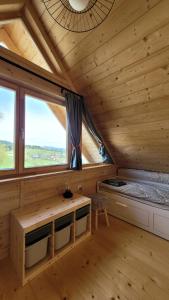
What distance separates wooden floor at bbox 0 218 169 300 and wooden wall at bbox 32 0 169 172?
160 centimetres

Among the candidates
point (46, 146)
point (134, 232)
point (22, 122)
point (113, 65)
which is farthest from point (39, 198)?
point (113, 65)

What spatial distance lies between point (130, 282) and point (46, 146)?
198 cm

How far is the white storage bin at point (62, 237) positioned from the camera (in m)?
1.76

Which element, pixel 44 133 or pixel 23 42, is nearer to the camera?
pixel 23 42

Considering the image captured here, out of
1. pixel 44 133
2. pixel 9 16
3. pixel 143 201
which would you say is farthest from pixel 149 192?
pixel 9 16

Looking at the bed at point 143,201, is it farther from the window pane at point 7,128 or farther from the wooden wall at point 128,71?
the window pane at point 7,128

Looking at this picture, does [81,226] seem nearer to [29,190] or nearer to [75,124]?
[29,190]

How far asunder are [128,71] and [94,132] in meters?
1.30

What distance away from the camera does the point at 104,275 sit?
4.98 ft

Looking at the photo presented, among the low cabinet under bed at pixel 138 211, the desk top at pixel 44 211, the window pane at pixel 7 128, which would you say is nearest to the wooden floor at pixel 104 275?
the low cabinet under bed at pixel 138 211

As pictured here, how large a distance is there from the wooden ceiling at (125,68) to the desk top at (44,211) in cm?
146

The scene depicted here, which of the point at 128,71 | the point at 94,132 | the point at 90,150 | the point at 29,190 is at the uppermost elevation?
the point at 128,71

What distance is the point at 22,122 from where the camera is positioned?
2027 millimetres

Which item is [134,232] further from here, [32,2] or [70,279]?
[32,2]
